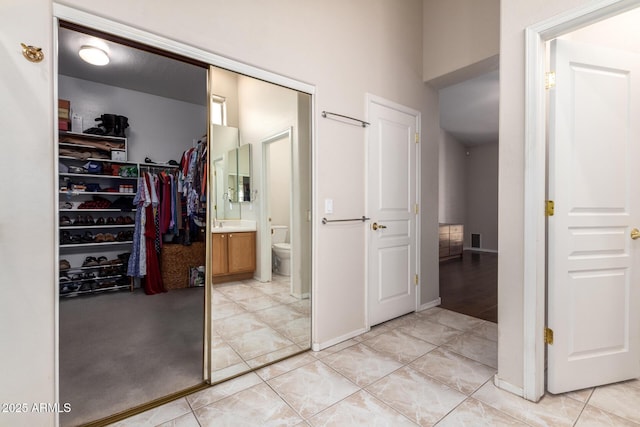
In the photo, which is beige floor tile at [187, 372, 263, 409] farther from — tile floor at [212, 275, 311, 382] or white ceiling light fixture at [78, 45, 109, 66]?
white ceiling light fixture at [78, 45, 109, 66]

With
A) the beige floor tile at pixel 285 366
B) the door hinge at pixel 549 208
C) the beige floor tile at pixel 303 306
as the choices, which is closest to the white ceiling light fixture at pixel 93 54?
the beige floor tile at pixel 303 306

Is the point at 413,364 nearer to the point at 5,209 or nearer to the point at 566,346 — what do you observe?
the point at 566,346

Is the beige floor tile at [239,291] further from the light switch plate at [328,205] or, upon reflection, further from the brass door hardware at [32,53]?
the brass door hardware at [32,53]

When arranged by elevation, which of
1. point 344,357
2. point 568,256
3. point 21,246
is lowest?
point 344,357

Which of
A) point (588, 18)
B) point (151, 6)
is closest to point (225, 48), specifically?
point (151, 6)

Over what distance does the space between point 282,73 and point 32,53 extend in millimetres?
1373

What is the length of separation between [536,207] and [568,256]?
38cm

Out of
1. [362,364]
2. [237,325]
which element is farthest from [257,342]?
[362,364]

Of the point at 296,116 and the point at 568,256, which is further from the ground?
the point at 296,116

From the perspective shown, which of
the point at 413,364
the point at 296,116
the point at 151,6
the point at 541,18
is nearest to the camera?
the point at 151,6

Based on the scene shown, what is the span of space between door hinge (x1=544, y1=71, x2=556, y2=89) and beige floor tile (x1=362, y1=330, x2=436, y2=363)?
208 centimetres

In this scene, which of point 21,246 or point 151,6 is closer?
point 21,246

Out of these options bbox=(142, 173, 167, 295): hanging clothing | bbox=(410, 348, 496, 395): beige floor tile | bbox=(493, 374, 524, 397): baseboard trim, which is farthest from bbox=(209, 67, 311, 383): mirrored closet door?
bbox=(142, 173, 167, 295): hanging clothing

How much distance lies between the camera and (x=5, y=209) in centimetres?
124
